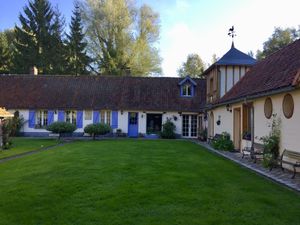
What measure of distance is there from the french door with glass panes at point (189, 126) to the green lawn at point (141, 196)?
16533 mm

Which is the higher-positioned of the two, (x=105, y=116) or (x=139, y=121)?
(x=105, y=116)

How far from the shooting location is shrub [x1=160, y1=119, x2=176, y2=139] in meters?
25.8

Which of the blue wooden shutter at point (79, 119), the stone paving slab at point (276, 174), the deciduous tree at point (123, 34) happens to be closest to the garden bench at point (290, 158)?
the stone paving slab at point (276, 174)

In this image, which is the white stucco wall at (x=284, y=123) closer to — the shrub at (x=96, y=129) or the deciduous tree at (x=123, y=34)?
the shrub at (x=96, y=129)

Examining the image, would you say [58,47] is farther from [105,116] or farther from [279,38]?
[279,38]

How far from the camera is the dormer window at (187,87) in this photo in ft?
91.5

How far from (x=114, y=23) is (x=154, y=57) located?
18.5 feet

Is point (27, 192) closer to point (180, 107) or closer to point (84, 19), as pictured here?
point (180, 107)

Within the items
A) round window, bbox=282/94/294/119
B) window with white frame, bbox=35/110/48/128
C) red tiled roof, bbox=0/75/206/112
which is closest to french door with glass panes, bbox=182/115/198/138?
red tiled roof, bbox=0/75/206/112

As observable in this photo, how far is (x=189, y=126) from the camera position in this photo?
26.9 m

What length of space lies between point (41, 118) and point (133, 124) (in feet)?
24.3

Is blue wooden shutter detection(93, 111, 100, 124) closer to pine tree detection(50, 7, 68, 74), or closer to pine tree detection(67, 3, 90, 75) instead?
pine tree detection(67, 3, 90, 75)

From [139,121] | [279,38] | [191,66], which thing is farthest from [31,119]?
[191,66]

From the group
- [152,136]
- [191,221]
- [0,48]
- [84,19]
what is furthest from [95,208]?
[0,48]
